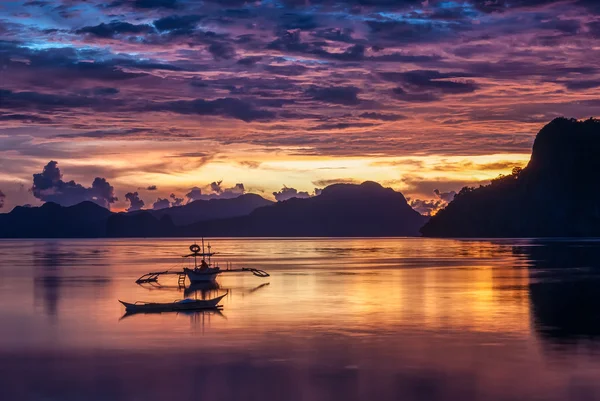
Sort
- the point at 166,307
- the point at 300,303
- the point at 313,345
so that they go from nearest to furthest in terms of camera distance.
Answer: the point at 313,345
the point at 166,307
the point at 300,303

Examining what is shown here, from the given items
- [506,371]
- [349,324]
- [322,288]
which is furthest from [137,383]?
[322,288]

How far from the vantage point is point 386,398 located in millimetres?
26266

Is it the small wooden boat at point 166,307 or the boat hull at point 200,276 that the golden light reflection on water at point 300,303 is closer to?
the small wooden boat at point 166,307

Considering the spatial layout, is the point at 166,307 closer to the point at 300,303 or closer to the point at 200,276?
the point at 300,303

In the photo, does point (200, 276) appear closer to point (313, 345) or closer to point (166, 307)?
point (166, 307)

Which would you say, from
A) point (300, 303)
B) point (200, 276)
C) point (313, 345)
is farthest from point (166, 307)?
point (200, 276)

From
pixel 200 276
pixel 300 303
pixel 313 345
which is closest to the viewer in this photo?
pixel 313 345

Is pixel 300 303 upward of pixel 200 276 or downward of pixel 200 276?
downward

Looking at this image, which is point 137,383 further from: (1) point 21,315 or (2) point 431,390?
(1) point 21,315

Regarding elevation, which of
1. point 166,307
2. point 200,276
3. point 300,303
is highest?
point 200,276

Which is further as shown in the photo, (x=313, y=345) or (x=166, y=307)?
(x=166, y=307)

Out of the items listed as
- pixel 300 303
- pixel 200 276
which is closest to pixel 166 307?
pixel 300 303

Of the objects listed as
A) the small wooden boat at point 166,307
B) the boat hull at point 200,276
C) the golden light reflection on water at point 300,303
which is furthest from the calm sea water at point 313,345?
the boat hull at point 200,276

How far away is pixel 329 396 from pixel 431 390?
3.62 metres
